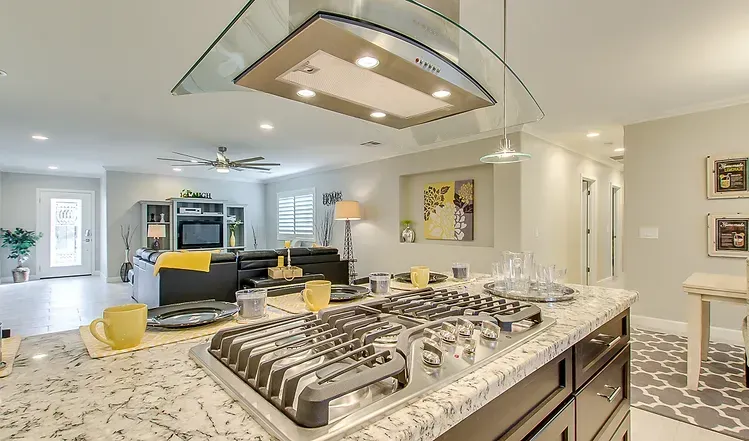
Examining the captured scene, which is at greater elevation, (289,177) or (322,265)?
(289,177)

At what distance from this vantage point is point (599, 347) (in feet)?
4.18

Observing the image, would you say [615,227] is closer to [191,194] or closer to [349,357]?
[349,357]

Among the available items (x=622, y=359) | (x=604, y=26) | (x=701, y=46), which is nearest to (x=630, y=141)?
(x=701, y=46)

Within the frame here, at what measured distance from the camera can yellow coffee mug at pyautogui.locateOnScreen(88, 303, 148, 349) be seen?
2.82 feet

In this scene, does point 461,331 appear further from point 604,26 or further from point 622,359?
point 604,26

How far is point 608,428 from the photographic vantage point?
1353 mm

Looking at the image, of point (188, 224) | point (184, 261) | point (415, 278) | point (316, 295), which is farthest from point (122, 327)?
point (188, 224)

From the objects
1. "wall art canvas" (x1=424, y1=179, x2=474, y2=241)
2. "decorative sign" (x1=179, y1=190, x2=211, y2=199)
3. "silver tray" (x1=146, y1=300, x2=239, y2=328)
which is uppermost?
"decorative sign" (x1=179, y1=190, x2=211, y2=199)

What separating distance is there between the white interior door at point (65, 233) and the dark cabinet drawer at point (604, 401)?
1028 centimetres

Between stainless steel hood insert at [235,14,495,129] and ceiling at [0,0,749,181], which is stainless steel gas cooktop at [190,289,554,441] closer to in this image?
stainless steel hood insert at [235,14,495,129]

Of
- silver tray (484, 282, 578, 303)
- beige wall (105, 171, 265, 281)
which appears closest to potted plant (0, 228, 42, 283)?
beige wall (105, 171, 265, 281)

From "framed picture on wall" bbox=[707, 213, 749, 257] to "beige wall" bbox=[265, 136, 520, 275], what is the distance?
1.80m

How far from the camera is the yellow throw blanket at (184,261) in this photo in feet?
12.2

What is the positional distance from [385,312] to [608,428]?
0.99m
